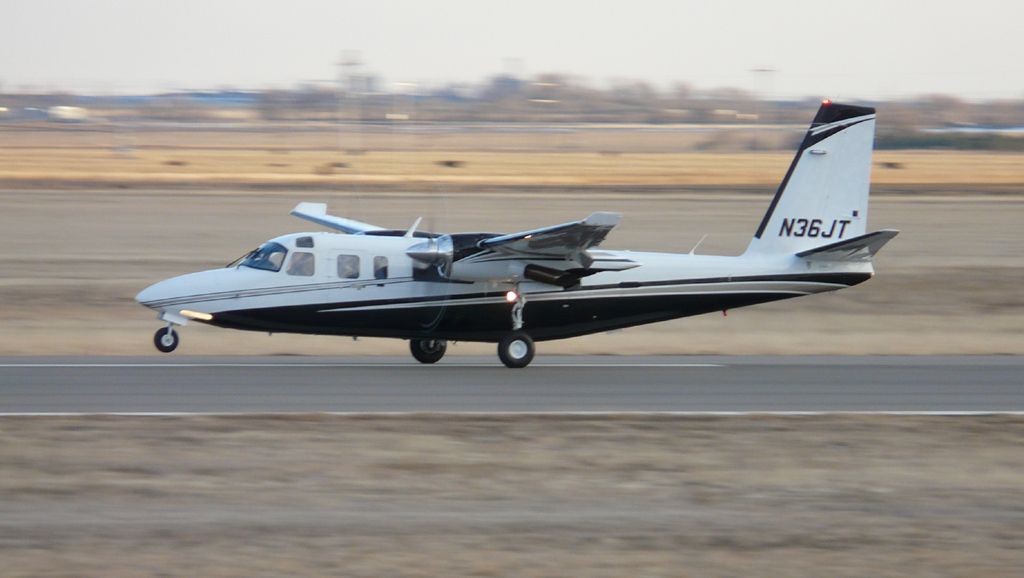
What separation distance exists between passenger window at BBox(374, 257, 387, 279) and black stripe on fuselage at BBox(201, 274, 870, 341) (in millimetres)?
384

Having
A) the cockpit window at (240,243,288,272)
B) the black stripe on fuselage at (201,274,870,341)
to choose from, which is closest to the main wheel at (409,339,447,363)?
the black stripe on fuselage at (201,274,870,341)

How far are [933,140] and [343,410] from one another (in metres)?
72.7

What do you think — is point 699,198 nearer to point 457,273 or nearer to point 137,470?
point 457,273

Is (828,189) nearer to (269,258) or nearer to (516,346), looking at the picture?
(516,346)

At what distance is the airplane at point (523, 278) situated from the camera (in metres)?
17.5

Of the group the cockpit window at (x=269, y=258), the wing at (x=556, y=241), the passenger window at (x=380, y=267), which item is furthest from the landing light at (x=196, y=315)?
the wing at (x=556, y=241)

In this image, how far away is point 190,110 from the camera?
4186 inches

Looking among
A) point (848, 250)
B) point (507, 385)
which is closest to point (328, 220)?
point (507, 385)

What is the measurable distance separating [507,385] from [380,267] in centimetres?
293

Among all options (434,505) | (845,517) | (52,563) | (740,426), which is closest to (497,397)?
(740,426)

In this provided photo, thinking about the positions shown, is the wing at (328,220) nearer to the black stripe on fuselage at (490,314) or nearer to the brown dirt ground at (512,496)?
the black stripe on fuselage at (490,314)

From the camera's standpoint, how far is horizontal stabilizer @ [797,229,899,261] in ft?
58.8

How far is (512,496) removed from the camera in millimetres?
10312

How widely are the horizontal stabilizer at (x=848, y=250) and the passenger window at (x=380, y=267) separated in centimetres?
662
